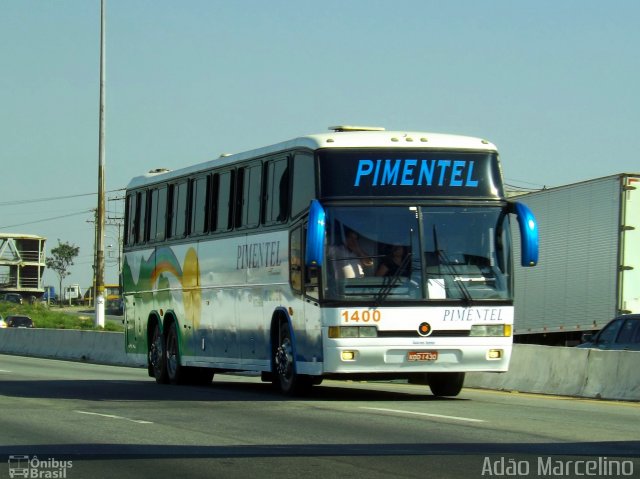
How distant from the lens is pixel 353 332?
1739 cm

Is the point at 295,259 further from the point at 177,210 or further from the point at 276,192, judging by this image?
the point at 177,210

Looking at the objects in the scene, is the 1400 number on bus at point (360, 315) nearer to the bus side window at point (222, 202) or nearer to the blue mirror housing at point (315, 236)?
the blue mirror housing at point (315, 236)

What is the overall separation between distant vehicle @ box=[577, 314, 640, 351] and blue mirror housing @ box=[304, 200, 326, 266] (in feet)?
26.5

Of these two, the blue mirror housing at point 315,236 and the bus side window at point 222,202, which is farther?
the bus side window at point 222,202

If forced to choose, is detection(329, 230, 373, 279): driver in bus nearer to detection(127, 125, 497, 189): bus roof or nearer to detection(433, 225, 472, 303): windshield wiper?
detection(433, 225, 472, 303): windshield wiper

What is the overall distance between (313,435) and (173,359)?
37.0 feet

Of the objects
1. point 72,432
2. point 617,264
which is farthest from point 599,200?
point 72,432

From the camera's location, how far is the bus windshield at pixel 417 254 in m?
17.4

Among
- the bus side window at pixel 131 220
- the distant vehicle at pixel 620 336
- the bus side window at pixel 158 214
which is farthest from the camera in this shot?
the bus side window at pixel 131 220

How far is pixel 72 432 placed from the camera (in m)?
14.0

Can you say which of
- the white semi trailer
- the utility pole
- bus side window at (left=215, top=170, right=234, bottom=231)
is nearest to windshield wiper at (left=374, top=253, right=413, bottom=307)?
bus side window at (left=215, top=170, right=234, bottom=231)

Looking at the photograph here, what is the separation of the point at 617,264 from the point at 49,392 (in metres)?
14.8

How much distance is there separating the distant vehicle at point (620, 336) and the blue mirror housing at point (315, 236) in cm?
807

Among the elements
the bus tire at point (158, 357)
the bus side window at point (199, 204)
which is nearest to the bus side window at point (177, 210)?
the bus side window at point (199, 204)
